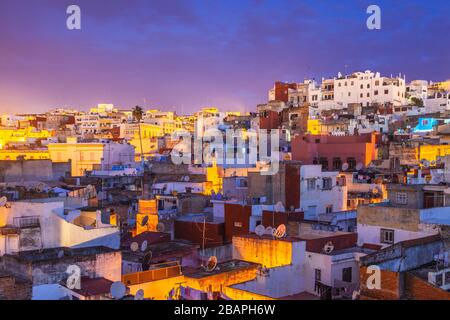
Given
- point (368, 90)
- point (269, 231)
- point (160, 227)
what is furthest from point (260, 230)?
point (368, 90)

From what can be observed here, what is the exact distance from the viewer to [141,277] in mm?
12789

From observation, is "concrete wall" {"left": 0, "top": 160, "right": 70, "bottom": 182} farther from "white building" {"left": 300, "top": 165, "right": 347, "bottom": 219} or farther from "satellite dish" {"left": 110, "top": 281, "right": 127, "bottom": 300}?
"satellite dish" {"left": 110, "top": 281, "right": 127, "bottom": 300}

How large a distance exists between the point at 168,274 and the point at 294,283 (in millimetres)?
3703

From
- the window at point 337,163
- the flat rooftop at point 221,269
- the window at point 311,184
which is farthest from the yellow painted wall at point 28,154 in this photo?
the flat rooftop at point 221,269

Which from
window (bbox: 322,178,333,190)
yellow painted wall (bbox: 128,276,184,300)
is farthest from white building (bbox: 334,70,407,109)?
yellow painted wall (bbox: 128,276,184,300)

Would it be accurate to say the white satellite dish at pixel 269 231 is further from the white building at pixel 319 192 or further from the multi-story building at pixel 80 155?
the multi-story building at pixel 80 155

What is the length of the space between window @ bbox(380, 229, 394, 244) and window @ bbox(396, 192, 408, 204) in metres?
1.64

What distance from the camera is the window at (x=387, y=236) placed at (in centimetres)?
1603

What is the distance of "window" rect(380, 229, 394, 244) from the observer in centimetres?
1603

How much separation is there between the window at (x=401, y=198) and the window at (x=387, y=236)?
1639 mm
